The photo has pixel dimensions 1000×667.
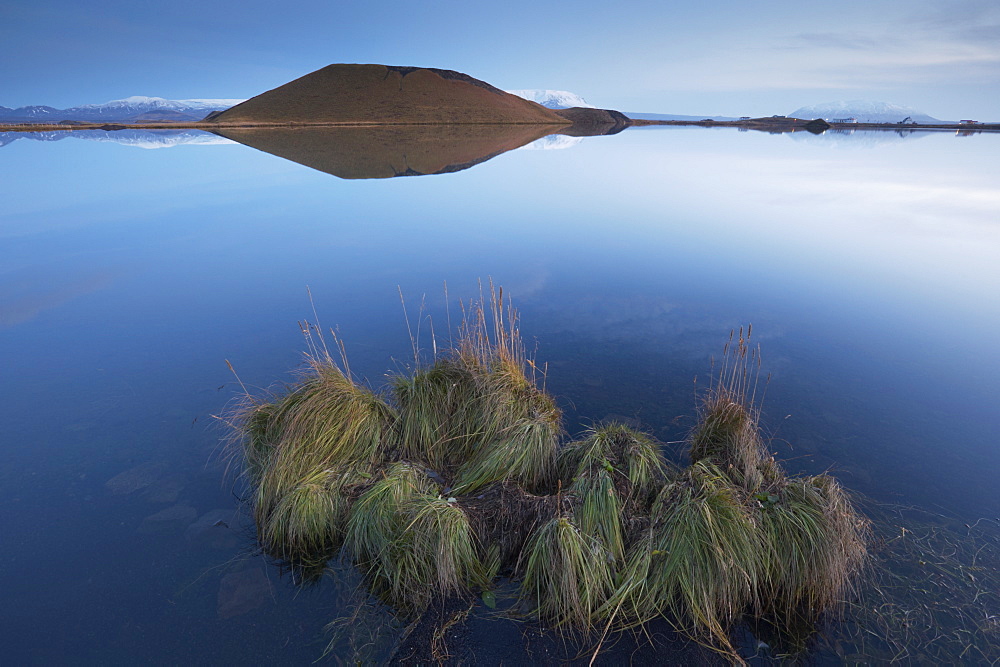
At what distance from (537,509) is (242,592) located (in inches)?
85.8

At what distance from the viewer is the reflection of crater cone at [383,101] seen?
95625mm

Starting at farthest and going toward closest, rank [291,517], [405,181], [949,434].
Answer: [405,181]
[949,434]
[291,517]

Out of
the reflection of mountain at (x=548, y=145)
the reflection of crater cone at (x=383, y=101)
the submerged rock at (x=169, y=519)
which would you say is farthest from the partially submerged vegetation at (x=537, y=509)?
the reflection of crater cone at (x=383, y=101)

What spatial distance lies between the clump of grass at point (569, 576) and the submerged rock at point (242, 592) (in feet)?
6.19

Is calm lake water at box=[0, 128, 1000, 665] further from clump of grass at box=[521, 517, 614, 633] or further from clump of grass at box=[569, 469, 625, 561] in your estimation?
clump of grass at box=[569, 469, 625, 561]

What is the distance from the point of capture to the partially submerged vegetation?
9.91ft

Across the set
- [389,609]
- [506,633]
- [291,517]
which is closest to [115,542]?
[291,517]

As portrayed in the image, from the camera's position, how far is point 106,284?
995 centimetres

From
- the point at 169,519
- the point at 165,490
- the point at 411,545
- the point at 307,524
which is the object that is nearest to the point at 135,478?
the point at 165,490

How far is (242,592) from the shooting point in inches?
131

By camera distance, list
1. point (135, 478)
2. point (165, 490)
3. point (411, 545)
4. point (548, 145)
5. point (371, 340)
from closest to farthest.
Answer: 1. point (411, 545)
2. point (165, 490)
3. point (135, 478)
4. point (371, 340)
5. point (548, 145)

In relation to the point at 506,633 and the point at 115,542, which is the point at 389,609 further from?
the point at 115,542

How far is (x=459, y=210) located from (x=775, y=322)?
1112cm

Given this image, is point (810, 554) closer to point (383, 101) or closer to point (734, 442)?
point (734, 442)
